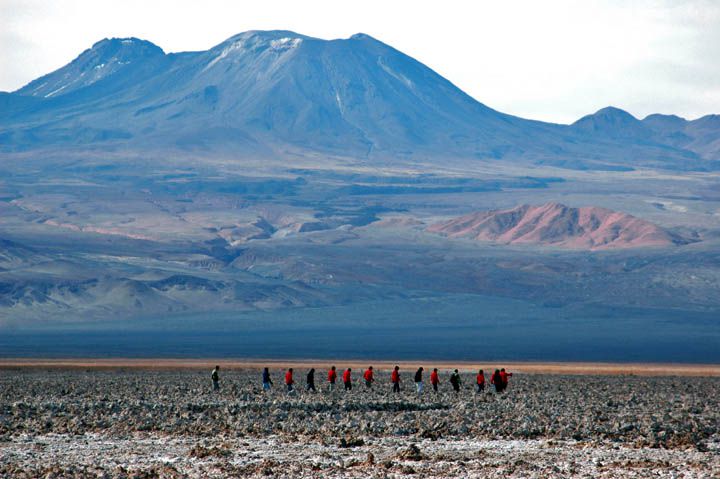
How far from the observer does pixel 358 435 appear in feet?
61.2

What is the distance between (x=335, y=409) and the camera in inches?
900

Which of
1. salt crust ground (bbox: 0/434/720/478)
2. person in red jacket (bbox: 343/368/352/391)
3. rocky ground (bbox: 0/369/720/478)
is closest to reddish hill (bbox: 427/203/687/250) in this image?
person in red jacket (bbox: 343/368/352/391)

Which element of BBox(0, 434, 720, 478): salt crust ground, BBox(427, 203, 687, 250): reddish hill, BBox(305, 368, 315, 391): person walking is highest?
BBox(427, 203, 687, 250): reddish hill

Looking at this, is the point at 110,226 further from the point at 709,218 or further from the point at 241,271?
the point at 709,218

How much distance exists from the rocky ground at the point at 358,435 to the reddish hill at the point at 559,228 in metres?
122

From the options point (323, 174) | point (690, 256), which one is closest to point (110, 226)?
point (323, 174)

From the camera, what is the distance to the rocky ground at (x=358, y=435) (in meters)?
15.3

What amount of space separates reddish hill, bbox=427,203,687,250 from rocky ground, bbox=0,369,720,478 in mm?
121562

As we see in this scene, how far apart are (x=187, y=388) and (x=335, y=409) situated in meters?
8.83

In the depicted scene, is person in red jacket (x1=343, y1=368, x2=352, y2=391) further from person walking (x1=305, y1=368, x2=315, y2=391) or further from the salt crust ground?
the salt crust ground

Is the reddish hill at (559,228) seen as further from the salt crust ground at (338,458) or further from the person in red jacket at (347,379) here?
the salt crust ground at (338,458)

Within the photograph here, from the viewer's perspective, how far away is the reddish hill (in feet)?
481

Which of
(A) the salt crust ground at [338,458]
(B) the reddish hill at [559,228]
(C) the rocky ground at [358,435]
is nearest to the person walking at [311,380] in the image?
(C) the rocky ground at [358,435]

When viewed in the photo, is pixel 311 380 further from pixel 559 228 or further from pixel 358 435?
pixel 559 228
